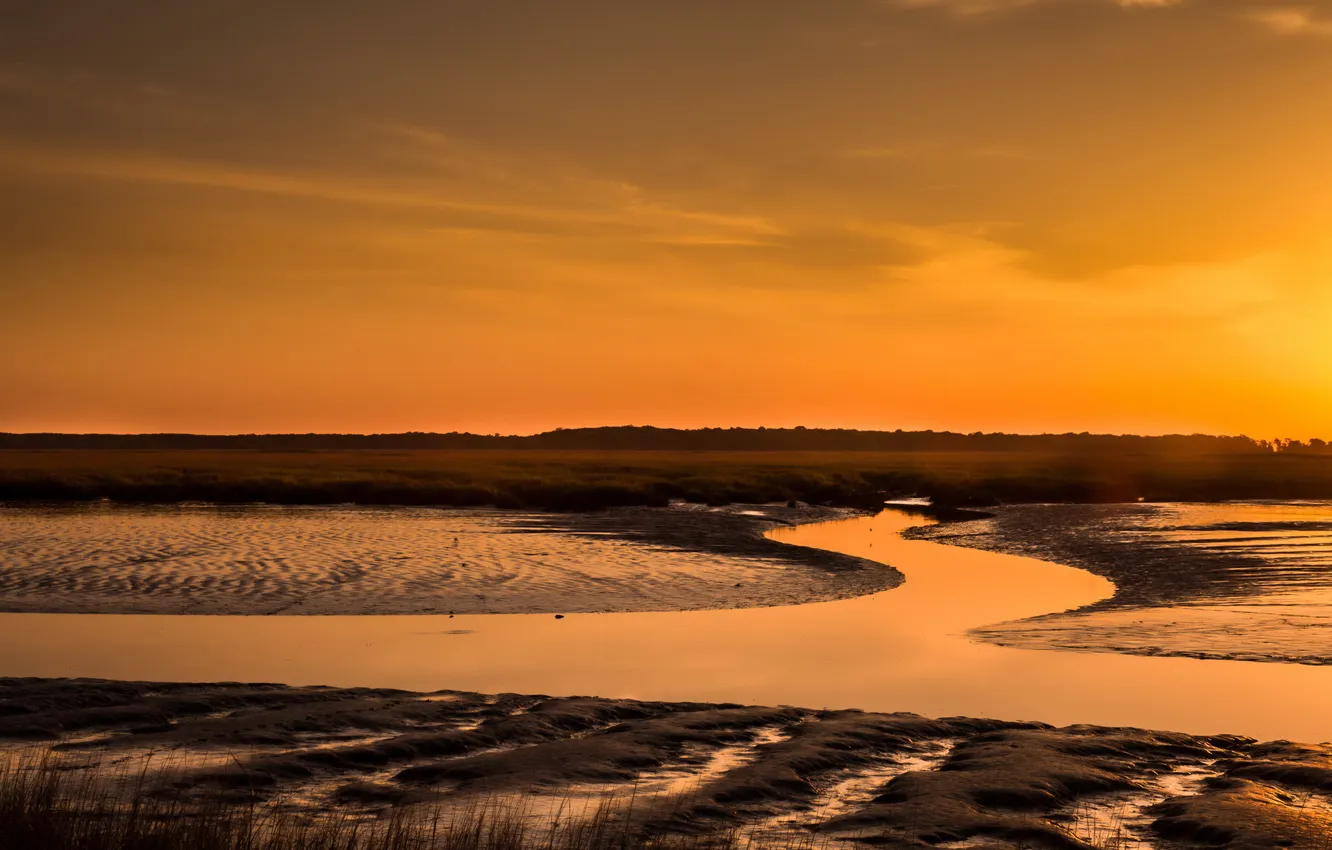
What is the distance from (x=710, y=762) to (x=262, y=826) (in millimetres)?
4612

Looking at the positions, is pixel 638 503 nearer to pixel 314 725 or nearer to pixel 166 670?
pixel 166 670

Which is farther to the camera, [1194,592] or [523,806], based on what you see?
[1194,592]

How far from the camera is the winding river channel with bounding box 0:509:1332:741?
50.3 ft

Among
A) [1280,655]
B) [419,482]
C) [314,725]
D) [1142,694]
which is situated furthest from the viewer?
[419,482]

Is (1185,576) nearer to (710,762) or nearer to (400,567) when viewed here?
(400,567)

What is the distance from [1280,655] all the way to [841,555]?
1787cm

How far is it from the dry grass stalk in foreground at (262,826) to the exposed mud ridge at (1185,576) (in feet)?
41.1

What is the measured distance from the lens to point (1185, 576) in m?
29.5

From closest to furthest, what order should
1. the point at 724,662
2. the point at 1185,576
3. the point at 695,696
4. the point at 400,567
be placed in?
the point at 695,696, the point at 724,662, the point at 1185,576, the point at 400,567

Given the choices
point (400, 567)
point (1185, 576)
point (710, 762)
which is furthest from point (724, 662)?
point (1185, 576)

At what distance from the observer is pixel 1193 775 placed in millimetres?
11352

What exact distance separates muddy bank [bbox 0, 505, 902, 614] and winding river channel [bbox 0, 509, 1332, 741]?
1.64 m

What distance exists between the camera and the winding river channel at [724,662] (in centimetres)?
1534

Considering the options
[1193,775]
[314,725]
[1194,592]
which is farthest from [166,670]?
[1194,592]
